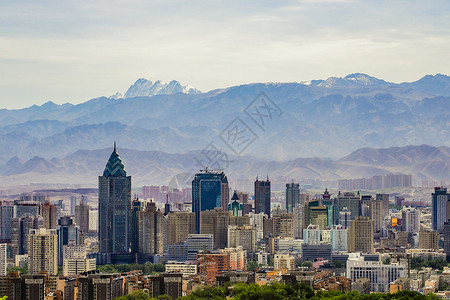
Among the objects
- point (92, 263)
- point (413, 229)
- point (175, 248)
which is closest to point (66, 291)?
point (92, 263)

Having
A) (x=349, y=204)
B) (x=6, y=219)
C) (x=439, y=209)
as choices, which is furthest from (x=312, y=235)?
(x=6, y=219)

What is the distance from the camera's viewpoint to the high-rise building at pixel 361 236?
206ft

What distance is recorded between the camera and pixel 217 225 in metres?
66.9

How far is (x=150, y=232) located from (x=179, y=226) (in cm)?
483

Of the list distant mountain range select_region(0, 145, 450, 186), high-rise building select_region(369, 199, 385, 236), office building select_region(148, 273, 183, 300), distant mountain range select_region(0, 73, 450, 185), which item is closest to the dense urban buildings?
office building select_region(148, 273, 183, 300)

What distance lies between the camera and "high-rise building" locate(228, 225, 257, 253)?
6203cm

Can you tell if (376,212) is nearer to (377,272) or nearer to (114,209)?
(114,209)

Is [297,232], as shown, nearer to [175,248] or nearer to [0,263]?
[175,248]

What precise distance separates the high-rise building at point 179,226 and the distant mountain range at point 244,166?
6798 centimetres

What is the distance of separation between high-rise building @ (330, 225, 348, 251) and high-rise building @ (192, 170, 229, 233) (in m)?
15.4

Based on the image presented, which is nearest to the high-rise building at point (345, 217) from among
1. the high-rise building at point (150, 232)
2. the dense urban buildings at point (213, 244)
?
the dense urban buildings at point (213, 244)

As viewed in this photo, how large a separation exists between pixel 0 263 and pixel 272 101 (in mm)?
132772

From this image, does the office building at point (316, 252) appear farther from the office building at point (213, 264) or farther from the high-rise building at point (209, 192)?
the high-rise building at point (209, 192)

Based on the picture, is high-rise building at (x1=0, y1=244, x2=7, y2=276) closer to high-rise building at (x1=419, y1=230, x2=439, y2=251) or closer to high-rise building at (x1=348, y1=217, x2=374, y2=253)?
high-rise building at (x1=348, y1=217, x2=374, y2=253)
